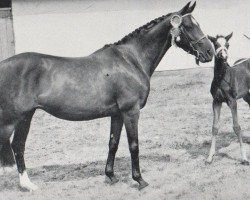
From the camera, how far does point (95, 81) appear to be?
6.58 metres

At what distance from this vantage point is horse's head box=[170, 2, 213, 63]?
6.66m

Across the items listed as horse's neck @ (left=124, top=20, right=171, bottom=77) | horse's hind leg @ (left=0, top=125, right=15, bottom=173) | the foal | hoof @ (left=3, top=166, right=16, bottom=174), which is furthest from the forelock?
hoof @ (left=3, top=166, right=16, bottom=174)

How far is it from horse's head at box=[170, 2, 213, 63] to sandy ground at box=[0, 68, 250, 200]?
6.16 feet

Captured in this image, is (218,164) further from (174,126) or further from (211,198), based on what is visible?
(174,126)

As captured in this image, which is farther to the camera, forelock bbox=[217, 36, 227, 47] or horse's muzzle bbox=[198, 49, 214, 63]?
forelock bbox=[217, 36, 227, 47]

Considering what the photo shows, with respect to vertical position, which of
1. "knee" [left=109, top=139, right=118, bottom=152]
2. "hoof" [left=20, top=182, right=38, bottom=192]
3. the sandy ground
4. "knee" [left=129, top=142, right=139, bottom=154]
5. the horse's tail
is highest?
"knee" [left=129, top=142, right=139, bottom=154]

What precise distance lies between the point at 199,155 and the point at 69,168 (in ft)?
7.60

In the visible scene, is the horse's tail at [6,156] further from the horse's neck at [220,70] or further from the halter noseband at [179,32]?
the horse's neck at [220,70]

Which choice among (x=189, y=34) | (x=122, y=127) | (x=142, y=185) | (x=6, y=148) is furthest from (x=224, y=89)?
(x=6, y=148)

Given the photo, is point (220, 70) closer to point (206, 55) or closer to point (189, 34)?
point (206, 55)

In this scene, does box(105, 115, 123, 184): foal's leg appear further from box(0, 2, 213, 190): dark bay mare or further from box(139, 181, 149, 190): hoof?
box(139, 181, 149, 190): hoof

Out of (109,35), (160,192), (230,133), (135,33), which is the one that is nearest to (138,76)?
(135,33)

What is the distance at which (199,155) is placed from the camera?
8.48 m

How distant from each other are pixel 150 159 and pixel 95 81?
2371 millimetres
